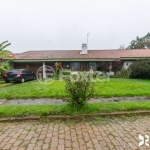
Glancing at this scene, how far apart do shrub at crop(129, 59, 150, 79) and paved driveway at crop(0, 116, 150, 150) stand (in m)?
11.8

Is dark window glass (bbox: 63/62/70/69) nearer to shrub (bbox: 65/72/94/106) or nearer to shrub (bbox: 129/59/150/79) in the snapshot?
shrub (bbox: 129/59/150/79)

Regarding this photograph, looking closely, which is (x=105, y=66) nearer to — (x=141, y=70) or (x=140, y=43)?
(x=141, y=70)

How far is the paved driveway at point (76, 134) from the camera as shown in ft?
8.14

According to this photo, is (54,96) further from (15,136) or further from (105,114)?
(15,136)

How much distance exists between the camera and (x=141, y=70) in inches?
557

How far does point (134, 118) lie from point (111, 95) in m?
2.87

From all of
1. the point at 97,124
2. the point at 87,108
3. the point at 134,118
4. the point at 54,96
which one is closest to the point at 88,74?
the point at 87,108

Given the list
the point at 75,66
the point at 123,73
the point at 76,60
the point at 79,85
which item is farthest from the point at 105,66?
the point at 79,85

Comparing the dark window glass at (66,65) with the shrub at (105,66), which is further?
the dark window glass at (66,65)

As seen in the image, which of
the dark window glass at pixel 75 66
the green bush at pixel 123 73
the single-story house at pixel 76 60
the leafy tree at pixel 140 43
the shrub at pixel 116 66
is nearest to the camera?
the green bush at pixel 123 73

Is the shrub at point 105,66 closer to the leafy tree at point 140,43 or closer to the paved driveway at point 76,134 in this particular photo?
the paved driveway at point 76,134

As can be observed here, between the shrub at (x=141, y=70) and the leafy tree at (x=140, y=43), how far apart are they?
30103mm

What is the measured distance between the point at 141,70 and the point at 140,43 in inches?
1359

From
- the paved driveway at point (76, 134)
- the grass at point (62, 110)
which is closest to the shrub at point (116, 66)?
the grass at point (62, 110)
